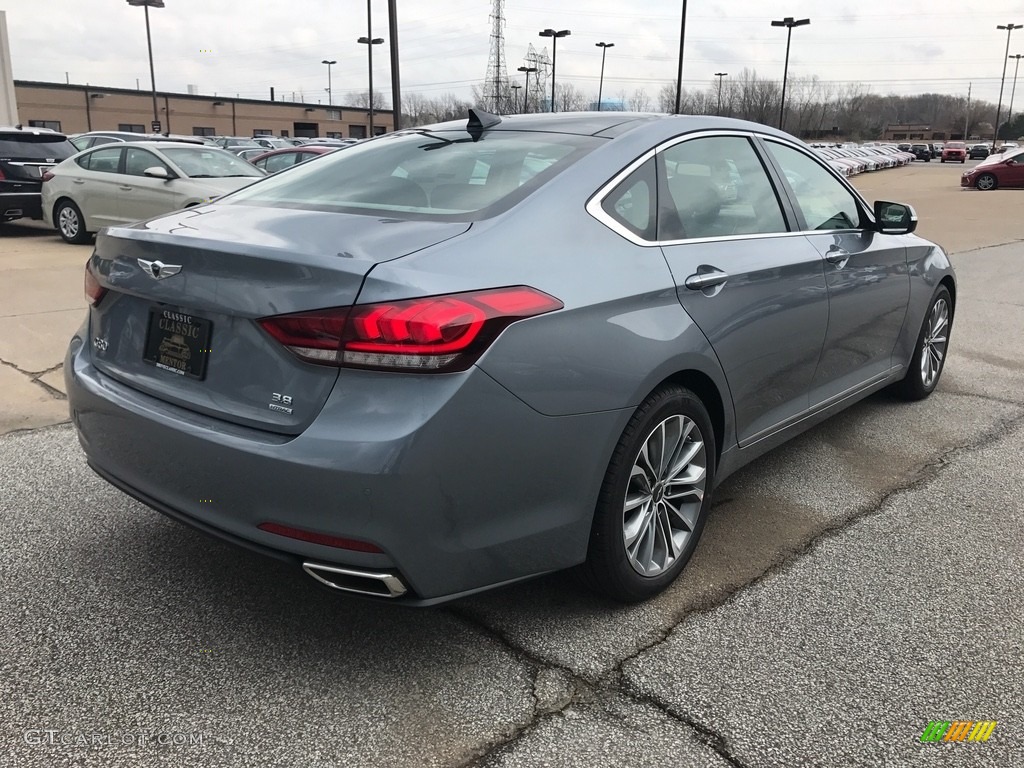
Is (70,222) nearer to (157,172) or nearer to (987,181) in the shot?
(157,172)

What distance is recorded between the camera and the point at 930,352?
5312mm

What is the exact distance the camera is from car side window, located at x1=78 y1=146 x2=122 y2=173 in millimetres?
11789

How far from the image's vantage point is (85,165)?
12.2 meters

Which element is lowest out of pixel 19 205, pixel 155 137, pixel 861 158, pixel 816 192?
pixel 19 205

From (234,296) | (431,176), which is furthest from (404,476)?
(431,176)

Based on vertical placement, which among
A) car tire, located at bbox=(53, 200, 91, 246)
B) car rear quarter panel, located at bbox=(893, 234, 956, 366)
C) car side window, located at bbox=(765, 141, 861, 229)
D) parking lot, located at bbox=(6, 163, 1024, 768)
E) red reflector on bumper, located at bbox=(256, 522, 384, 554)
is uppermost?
car side window, located at bbox=(765, 141, 861, 229)

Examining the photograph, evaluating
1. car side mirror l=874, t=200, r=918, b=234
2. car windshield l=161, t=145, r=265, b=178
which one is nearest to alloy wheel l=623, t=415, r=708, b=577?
car side mirror l=874, t=200, r=918, b=234

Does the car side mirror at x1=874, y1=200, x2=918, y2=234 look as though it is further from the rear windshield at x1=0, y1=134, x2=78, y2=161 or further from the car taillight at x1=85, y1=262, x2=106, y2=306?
the rear windshield at x1=0, y1=134, x2=78, y2=161

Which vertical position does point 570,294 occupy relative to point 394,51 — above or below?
below

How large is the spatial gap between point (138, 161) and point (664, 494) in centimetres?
1078

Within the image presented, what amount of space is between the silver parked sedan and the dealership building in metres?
52.0

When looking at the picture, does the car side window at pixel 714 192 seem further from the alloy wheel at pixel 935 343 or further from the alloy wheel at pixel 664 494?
the alloy wheel at pixel 935 343

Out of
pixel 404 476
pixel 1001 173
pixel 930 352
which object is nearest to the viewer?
pixel 404 476

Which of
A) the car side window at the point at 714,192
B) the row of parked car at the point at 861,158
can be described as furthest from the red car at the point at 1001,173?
the car side window at the point at 714,192
